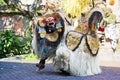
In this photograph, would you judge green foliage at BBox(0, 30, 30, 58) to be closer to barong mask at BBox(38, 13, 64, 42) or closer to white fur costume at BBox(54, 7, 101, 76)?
barong mask at BBox(38, 13, 64, 42)

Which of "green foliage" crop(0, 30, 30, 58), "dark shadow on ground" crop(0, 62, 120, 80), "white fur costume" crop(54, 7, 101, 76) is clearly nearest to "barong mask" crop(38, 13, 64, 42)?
"white fur costume" crop(54, 7, 101, 76)

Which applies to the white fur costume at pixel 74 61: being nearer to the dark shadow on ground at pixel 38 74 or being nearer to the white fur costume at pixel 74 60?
the white fur costume at pixel 74 60

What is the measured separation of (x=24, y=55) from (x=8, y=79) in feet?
15.8

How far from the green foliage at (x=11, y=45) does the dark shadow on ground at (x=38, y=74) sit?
2.82m

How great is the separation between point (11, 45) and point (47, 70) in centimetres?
424

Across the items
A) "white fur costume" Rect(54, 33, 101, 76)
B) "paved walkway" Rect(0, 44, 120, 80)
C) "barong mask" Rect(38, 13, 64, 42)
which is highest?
"barong mask" Rect(38, 13, 64, 42)

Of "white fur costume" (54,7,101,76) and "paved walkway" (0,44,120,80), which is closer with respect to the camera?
"paved walkway" (0,44,120,80)

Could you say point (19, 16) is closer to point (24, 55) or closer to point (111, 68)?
point (24, 55)

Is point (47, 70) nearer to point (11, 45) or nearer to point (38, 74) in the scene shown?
point (38, 74)

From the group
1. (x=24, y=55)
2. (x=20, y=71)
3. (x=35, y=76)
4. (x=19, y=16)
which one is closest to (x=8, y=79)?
(x=35, y=76)

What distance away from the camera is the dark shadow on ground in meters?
8.55

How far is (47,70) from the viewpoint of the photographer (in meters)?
9.83

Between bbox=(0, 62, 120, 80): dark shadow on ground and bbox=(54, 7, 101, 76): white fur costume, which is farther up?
bbox=(54, 7, 101, 76): white fur costume

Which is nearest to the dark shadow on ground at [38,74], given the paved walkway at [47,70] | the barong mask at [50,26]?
the paved walkway at [47,70]
